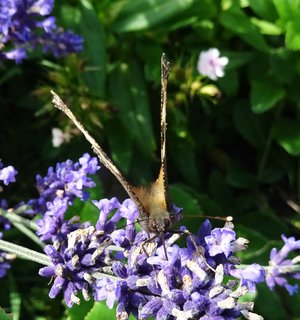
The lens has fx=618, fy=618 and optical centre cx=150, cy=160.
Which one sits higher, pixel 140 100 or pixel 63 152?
pixel 140 100

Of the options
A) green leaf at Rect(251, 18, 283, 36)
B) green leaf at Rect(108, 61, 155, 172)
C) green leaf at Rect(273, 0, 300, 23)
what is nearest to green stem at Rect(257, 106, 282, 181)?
green leaf at Rect(251, 18, 283, 36)

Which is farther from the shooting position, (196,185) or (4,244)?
(196,185)

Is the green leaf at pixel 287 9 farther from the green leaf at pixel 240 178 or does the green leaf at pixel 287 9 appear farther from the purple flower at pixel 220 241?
the purple flower at pixel 220 241

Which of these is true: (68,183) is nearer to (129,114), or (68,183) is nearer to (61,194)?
(61,194)

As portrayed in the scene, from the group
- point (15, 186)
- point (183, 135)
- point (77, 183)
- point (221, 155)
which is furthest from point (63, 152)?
point (77, 183)

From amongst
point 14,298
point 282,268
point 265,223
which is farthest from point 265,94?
point 14,298

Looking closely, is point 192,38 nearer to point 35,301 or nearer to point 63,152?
point 63,152
